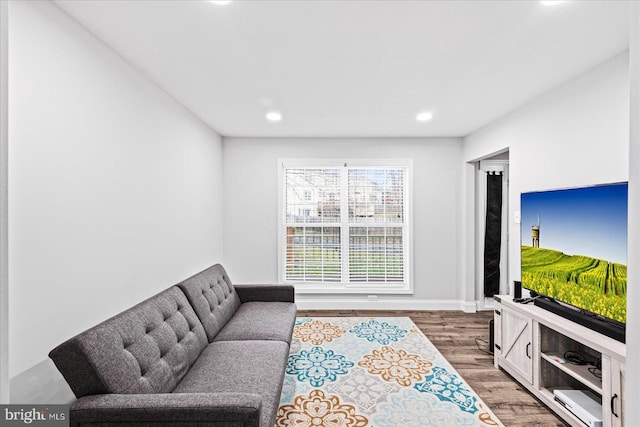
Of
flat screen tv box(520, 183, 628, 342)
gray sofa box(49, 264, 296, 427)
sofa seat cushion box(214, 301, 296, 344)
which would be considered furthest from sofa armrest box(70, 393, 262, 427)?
flat screen tv box(520, 183, 628, 342)

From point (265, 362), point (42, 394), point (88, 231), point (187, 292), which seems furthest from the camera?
point (187, 292)

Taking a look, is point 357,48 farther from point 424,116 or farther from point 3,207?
point 3,207

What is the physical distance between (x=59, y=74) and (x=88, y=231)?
2.81 feet

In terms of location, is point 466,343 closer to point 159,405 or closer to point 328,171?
point 328,171

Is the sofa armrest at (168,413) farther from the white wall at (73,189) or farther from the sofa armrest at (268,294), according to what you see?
the sofa armrest at (268,294)

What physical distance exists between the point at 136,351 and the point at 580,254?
9.55 feet

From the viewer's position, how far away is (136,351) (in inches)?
69.1

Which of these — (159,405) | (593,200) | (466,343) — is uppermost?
(593,200)

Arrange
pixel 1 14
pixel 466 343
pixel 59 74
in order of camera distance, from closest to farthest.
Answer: pixel 1 14
pixel 59 74
pixel 466 343

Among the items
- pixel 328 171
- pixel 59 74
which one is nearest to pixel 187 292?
pixel 59 74

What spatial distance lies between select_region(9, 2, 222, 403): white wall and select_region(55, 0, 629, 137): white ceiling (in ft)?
0.78

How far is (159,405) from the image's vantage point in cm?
142

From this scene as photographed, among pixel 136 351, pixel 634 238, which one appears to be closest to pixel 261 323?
pixel 136 351
